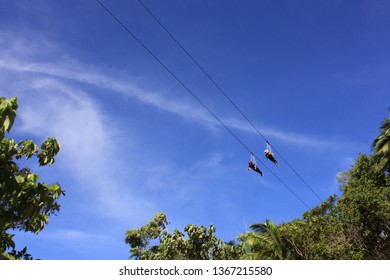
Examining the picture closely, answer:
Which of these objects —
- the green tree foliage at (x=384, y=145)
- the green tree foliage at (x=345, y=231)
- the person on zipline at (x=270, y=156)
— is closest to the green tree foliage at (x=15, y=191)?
the person on zipline at (x=270, y=156)

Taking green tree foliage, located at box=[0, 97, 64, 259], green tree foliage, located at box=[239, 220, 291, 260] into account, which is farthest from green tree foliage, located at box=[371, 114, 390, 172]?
green tree foliage, located at box=[0, 97, 64, 259]

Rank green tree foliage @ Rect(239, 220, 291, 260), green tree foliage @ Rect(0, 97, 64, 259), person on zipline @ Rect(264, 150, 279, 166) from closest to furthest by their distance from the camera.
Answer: green tree foliage @ Rect(0, 97, 64, 259), person on zipline @ Rect(264, 150, 279, 166), green tree foliage @ Rect(239, 220, 291, 260)

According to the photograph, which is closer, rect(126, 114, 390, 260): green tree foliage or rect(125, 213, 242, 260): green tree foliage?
rect(126, 114, 390, 260): green tree foliage

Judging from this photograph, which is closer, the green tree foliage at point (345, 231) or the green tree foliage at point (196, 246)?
the green tree foliage at point (345, 231)

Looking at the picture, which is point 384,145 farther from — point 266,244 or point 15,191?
point 15,191

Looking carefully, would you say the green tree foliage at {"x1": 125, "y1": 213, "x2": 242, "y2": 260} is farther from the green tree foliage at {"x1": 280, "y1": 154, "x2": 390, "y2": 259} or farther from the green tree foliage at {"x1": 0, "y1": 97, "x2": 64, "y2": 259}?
the green tree foliage at {"x1": 0, "y1": 97, "x2": 64, "y2": 259}

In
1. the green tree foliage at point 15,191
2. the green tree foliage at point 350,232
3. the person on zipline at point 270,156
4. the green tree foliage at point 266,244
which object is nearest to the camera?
the green tree foliage at point 15,191

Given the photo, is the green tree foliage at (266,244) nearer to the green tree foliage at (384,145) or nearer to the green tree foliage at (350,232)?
the green tree foliage at (350,232)

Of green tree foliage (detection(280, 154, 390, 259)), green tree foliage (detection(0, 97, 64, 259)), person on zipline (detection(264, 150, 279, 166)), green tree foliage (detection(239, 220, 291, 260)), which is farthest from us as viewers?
green tree foliage (detection(239, 220, 291, 260))

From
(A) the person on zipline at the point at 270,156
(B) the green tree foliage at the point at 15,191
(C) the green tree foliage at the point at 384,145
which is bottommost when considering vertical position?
(B) the green tree foliage at the point at 15,191

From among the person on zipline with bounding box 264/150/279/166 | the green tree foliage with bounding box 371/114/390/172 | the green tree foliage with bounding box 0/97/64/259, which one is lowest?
the green tree foliage with bounding box 0/97/64/259

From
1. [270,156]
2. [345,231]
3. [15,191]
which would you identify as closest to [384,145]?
[345,231]

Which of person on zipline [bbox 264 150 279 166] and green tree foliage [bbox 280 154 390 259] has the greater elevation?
person on zipline [bbox 264 150 279 166]

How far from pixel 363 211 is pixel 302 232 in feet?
11.2
